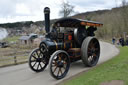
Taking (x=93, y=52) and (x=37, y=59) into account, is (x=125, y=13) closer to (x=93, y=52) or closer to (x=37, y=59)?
(x=93, y=52)

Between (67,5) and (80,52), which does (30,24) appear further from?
(80,52)

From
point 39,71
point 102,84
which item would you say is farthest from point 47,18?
point 102,84

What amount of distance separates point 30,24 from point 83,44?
63.3 meters

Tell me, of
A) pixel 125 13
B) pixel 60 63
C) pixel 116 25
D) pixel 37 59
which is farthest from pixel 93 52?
pixel 116 25

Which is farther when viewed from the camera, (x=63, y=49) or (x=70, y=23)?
(x=70, y=23)

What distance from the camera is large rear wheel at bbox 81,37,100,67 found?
21.3 ft

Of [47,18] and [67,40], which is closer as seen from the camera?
[47,18]

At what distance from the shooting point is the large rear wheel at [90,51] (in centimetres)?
649

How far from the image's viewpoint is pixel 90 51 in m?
7.12

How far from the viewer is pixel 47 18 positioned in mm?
5949

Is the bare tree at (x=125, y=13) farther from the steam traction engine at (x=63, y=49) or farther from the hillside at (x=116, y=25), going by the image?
the steam traction engine at (x=63, y=49)

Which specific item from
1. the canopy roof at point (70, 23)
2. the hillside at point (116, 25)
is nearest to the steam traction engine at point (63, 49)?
the canopy roof at point (70, 23)

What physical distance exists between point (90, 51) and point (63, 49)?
1.50m

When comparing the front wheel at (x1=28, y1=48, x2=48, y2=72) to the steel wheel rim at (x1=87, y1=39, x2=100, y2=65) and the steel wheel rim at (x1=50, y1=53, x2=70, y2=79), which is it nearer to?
the steel wheel rim at (x1=50, y1=53, x2=70, y2=79)
